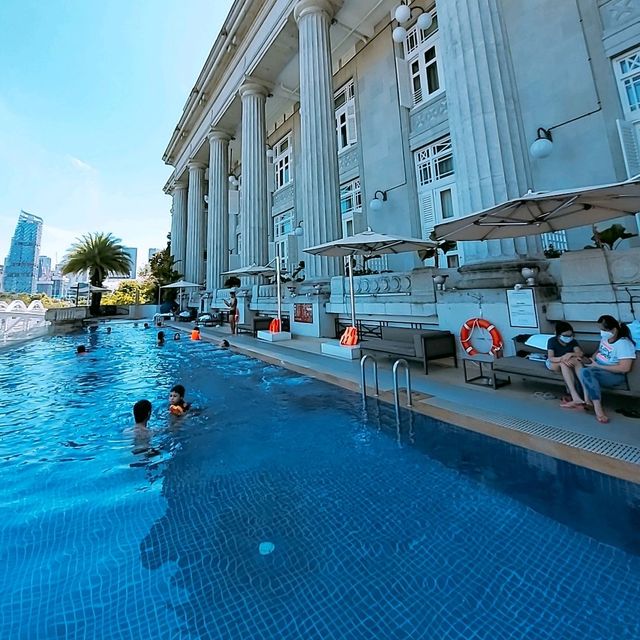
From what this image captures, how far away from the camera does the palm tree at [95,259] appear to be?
91.4ft

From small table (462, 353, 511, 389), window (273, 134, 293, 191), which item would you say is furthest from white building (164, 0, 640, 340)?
small table (462, 353, 511, 389)

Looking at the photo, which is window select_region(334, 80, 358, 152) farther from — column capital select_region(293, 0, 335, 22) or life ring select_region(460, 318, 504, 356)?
life ring select_region(460, 318, 504, 356)

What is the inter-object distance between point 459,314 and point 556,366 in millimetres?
2469

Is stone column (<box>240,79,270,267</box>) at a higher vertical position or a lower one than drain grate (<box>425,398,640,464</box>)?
higher

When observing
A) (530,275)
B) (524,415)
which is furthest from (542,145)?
(524,415)

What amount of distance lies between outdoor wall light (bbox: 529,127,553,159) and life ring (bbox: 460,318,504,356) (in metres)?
5.59

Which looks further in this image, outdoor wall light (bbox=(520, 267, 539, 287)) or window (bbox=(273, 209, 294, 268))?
window (bbox=(273, 209, 294, 268))

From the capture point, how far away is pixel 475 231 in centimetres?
555

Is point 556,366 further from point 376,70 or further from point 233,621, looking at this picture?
point 376,70

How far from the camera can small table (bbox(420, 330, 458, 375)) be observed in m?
5.98

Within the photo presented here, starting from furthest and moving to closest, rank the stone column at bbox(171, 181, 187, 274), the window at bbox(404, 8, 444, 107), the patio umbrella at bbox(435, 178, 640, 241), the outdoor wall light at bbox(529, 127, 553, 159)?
1. the stone column at bbox(171, 181, 187, 274)
2. the window at bbox(404, 8, 444, 107)
3. the outdoor wall light at bbox(529, 127, 553, 159)
4. the patio umbrella at bbox(435, 178, 640, 241)

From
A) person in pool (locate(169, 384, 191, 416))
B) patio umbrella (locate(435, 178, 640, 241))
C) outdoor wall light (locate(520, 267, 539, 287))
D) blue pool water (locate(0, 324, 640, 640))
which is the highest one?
patio umbrella (locate(435, 178, 640, 241))

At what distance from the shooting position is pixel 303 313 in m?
11.7

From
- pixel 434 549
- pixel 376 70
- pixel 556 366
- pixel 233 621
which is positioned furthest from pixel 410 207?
pixel 233 621
